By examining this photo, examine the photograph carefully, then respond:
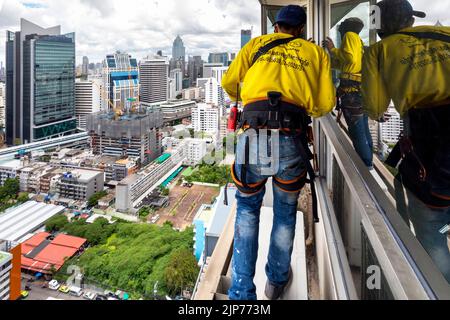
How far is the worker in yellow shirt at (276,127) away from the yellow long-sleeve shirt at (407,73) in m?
0.12

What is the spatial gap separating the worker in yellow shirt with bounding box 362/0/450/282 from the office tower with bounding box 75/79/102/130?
18.8 feet

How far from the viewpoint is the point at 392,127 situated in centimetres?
69

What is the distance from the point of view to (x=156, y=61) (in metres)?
8.04

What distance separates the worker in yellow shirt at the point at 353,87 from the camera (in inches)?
36.9

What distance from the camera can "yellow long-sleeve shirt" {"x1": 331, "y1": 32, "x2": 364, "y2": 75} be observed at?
0.96 metres

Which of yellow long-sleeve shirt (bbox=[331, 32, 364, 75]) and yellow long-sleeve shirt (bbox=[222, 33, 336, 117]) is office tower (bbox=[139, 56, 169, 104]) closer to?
yellow long-sleeve shirt (bbox=[331, 32, 364, 75])

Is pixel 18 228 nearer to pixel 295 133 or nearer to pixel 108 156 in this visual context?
pixel 295 133

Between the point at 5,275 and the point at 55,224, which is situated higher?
the point at 5,275

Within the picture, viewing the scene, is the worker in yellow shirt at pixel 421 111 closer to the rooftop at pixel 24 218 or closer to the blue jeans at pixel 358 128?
the blue jeans at pixel 358 128

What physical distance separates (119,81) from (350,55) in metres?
8.00

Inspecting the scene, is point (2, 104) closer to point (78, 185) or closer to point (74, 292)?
point (78, 185)

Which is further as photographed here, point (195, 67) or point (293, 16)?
point (195, 67)

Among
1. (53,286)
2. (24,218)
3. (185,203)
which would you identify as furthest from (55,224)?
(185,203)

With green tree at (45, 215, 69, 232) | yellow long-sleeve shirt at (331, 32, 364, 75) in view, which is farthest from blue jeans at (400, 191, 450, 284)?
green tree at (45, 215, 69, 232)
